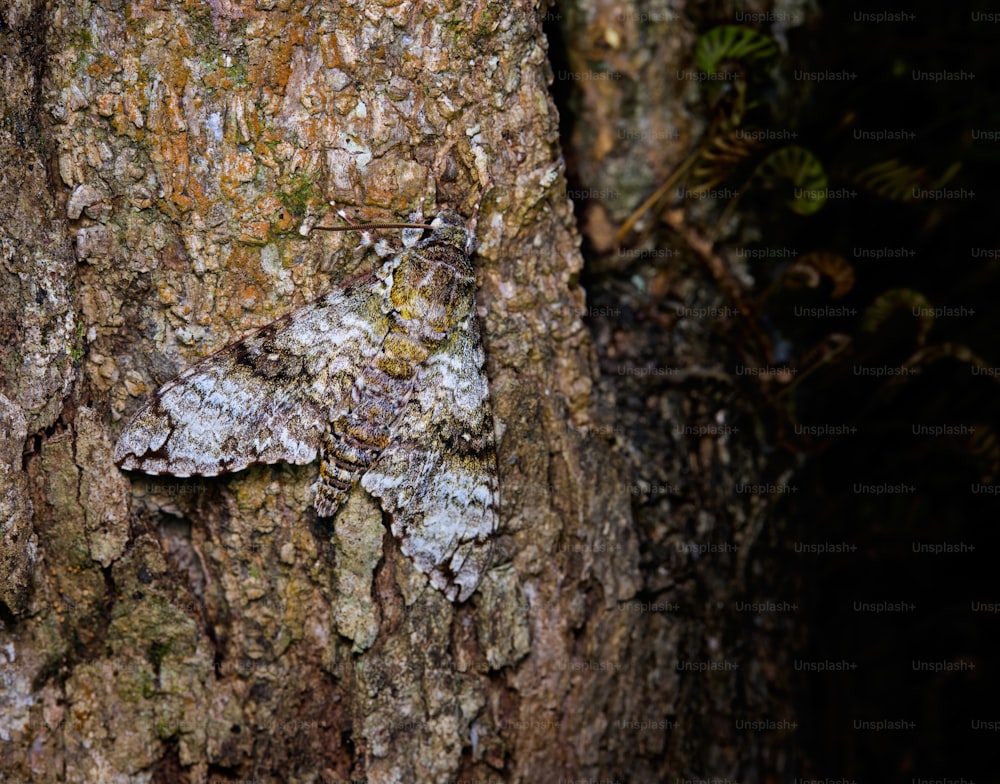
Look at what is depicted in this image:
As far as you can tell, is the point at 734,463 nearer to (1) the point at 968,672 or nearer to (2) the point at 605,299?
(2) the point at 605,299

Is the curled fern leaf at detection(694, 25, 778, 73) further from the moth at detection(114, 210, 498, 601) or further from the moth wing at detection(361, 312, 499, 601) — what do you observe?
the moth wing at detection(361, 312, 499, 601)

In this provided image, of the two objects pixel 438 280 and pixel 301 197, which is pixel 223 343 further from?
pixel 438 280

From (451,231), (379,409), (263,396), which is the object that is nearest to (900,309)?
(451,231)

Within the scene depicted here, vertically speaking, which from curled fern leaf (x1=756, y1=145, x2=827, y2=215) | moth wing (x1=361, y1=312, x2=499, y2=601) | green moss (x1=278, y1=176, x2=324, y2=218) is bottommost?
moth wing (x1=361, y1=312, x2=499, y2=601)

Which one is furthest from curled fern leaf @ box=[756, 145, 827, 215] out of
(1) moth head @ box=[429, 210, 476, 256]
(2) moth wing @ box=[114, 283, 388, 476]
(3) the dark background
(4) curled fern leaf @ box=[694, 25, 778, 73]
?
(2) moth wing @ box=[114, 283, 388, 476]

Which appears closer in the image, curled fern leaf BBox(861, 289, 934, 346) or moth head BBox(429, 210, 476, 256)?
moth head BBox(429, 210, 476, 256)

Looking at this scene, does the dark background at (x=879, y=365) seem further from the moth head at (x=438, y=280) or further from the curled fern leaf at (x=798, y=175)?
the moth head at (x=438, y=280)
